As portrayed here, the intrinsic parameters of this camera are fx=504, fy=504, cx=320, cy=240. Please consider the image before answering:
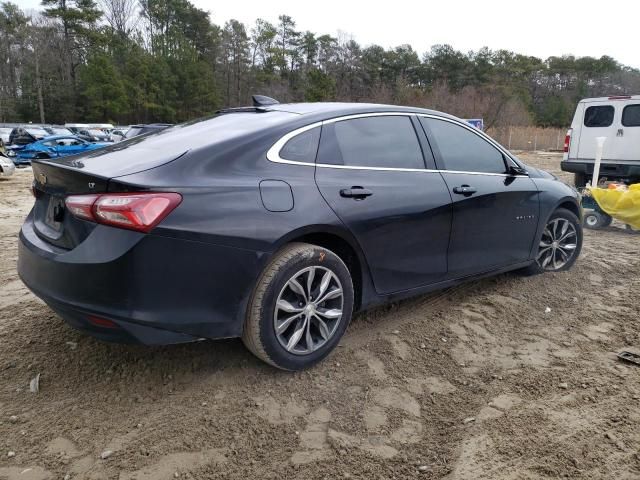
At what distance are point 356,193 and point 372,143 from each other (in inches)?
18.4

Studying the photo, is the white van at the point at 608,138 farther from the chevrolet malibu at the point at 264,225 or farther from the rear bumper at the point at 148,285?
the rear bumper at the point at 148,285

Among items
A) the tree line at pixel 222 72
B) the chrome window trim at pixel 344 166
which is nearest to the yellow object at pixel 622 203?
the chrome window trim at pixel 344 166

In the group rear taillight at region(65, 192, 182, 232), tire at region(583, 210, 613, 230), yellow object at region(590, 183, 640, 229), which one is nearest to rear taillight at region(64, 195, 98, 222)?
rear taillight at region(65, 192, 182, 232)

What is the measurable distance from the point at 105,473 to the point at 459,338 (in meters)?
2.33

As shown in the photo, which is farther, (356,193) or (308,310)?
(356,193)

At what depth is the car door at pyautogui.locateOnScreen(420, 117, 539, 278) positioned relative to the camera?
3.63 m

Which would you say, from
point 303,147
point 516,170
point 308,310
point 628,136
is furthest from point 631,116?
point 308,310

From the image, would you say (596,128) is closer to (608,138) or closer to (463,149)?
(608,138)

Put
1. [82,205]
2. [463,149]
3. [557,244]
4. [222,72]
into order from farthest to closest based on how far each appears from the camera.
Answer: [222,72] < [557,244] < [463,149] < [82,205]

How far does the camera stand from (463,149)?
3.86m

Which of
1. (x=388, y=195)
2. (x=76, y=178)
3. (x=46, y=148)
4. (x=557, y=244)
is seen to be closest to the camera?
(x=76, y=178)

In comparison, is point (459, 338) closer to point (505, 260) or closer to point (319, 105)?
point (505, 260)

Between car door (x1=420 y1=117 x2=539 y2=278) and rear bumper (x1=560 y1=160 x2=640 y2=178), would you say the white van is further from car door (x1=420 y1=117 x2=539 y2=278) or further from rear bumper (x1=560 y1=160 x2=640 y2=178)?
car door (x1=420 y1=117 x2=539 y2=278)

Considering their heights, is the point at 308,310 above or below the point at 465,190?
below
